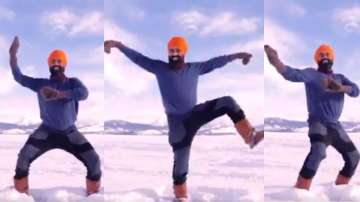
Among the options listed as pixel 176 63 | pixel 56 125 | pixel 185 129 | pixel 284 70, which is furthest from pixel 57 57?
pixel 284 70

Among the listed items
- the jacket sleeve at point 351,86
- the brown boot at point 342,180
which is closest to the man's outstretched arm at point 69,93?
the jacket sleeve at point 351,86

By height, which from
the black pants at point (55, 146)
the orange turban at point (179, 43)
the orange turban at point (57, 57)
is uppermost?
the orange turban at point (179, 43)

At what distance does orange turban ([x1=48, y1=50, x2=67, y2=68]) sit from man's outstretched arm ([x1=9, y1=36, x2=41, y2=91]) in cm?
26

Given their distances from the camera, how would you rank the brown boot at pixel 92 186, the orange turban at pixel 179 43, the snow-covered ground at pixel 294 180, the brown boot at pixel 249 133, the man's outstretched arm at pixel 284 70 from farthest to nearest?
the brown boot at pixel 92 186 → the orange turban at pixel 179 43 → the snow-covered ground at pixel 294 180 → the man's outstretched arm at pixel 284 70 → the brown boot at pixel 249 133

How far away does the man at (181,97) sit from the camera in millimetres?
4887

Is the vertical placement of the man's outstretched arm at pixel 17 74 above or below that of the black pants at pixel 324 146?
above

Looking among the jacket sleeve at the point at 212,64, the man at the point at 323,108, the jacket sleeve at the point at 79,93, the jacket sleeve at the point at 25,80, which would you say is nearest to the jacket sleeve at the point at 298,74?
the man at the point at 323,108

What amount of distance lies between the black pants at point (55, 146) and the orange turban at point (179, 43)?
139 cm

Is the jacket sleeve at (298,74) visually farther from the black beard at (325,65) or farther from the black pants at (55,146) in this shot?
the black pants at (55,146)

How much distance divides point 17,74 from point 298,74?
3.03 metres

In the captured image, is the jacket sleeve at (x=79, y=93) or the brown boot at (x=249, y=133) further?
the jacket sleeve at (x=79, y=93)

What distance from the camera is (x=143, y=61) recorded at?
510cm

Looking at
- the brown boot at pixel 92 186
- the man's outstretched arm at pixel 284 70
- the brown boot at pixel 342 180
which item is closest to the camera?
the man's outstretched arm at pixel 284 70

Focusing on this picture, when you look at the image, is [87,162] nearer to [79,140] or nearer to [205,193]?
[79,140]
